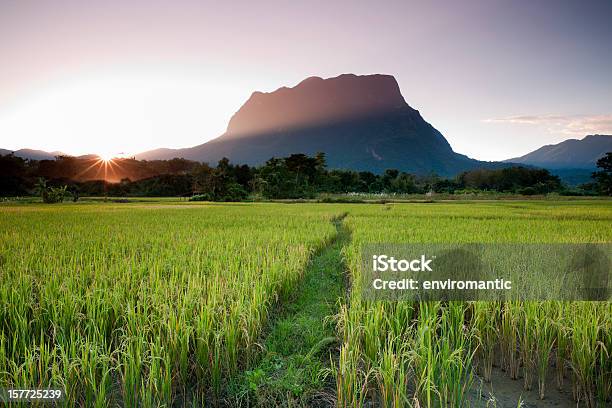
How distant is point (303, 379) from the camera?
2973 mm

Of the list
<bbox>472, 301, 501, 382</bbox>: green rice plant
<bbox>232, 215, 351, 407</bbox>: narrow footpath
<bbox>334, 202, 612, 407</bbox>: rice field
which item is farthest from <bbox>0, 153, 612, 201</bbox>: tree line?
<bbox>472, 301, 501, 382</bbox>: green rice plant

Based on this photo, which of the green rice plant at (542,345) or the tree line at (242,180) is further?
the tree line at (242,180)

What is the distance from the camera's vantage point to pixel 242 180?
6694 cm

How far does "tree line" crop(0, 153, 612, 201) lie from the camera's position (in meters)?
50.8

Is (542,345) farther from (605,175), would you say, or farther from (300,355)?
(605,175)

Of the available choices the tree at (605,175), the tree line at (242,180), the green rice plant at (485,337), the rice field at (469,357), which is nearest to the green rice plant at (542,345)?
the rice field at (469,357)

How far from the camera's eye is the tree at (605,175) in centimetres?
5053

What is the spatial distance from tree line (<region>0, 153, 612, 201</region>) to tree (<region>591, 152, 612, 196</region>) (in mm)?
117

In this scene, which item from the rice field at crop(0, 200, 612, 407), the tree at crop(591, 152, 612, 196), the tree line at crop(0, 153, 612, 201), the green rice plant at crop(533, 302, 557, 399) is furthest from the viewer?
the tree line at crop(0, 153, 612, 201)

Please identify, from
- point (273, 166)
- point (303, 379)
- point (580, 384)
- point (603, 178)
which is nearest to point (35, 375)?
point (303, 379)

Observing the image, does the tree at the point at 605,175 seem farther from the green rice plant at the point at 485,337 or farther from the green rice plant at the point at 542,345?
the green rice plant at the point at 485,337

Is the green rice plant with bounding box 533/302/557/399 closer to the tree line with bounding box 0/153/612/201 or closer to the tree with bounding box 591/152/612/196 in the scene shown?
the tree line with bounding box 0/153/612/201

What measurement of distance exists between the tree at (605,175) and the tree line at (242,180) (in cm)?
12

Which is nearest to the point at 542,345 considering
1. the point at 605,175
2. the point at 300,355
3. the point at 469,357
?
the point at 469,357
